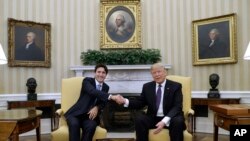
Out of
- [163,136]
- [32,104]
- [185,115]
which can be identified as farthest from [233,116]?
[32,104]

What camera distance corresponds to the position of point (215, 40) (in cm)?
612

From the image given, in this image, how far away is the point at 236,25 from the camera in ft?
19.1

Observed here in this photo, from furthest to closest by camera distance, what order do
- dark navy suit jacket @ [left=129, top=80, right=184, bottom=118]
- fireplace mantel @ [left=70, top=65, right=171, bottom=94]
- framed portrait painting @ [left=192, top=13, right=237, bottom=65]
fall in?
fireplace mantel @ [left=70, top=65, right=171, bottom=94], framed portrait painting @ [left=192, top=13, right=237, bottom=65], dark navy suit jacket @ [left=129, top=80, right=184, bottom=118]

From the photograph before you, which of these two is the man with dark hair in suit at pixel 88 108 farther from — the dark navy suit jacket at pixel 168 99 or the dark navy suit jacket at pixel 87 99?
the dark navy suit jacket at pixel 168 99

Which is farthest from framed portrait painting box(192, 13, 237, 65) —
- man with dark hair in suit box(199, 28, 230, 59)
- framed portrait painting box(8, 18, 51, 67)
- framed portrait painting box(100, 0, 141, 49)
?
framed portrait painting box(8, 18, 51, 67)

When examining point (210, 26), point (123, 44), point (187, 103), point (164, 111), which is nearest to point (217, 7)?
point (210, 26)

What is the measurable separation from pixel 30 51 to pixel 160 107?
358cm

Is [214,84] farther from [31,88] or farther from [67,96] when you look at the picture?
[31,88]

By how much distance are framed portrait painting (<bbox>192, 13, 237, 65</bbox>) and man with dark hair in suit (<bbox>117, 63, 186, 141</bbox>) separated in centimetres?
252

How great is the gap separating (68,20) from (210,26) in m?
3.10

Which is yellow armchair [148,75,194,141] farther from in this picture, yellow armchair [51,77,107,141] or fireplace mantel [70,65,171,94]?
fireplace mantel [70,65,171,94]

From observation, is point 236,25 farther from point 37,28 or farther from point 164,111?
point 37,28

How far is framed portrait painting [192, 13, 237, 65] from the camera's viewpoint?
5.87 metres

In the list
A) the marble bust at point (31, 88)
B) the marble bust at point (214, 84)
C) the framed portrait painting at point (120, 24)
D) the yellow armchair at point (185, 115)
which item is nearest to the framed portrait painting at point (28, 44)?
the marble bust at point (31, 88)
